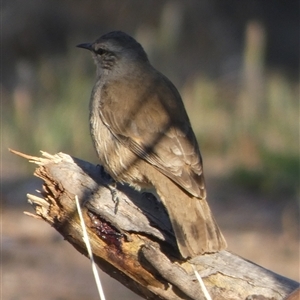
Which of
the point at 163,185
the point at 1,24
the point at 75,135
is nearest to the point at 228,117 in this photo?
the point at 75,135

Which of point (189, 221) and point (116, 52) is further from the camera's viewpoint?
point (116, 52)

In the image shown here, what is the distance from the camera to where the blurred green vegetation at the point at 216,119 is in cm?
1064

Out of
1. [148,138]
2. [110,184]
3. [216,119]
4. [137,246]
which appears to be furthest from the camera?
[216,119]

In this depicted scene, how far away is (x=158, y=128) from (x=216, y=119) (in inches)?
284

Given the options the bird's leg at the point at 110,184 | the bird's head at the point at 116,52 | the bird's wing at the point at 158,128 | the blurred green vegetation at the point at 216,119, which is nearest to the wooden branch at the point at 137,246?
the bird's leg at the point at 110,184

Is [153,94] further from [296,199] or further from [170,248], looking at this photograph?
[296,199]

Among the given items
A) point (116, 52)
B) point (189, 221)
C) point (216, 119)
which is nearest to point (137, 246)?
point (189, 221)

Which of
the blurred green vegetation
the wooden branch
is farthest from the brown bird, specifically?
the blurred green vegetation

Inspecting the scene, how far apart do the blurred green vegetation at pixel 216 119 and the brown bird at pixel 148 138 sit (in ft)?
14.2

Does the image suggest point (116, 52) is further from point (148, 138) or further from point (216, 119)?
point (216, 119)

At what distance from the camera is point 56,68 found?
1469cm

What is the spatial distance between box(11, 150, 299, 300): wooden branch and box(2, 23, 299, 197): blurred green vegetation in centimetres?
551

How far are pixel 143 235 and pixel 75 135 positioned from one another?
21.5 ft

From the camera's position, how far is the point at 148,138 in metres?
5.44
